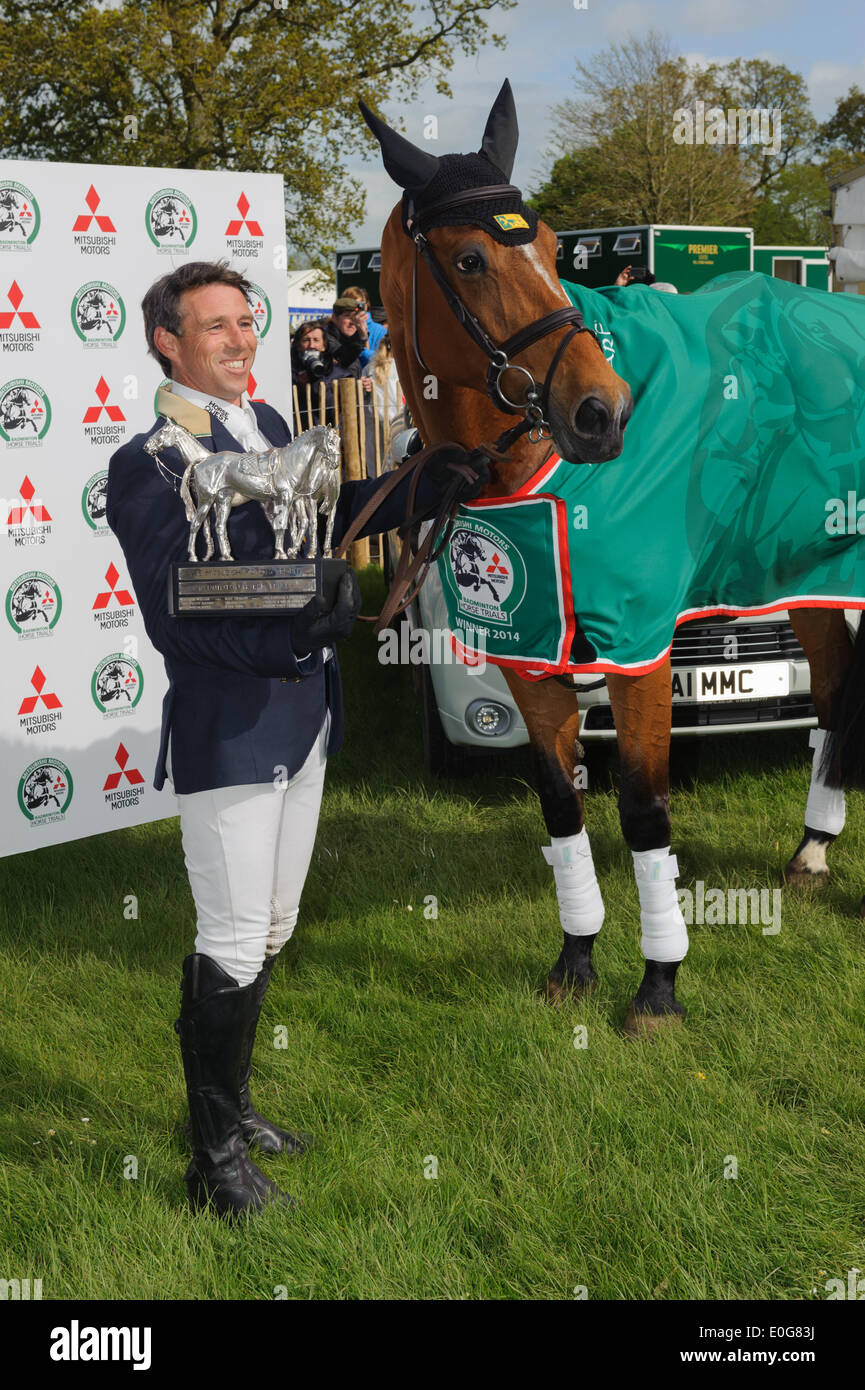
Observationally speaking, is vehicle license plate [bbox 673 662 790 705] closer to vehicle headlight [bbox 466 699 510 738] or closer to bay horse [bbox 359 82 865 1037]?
vehicle headlight [bbox 466 699 510 738]

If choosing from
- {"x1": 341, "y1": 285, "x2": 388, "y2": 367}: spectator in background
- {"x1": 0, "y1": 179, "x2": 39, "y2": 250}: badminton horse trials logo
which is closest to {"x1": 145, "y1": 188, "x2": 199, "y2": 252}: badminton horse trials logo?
{"x1": 0, "y1": 179, "x2": 39, "y2": 250}: badminton horse trials logo

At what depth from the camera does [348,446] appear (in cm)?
1156

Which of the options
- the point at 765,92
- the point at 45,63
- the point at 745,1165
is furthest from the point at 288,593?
the point at 765,92

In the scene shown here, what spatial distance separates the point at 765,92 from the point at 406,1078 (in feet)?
158

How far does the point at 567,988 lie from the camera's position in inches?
150

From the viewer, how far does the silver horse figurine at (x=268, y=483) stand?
2.19 meters

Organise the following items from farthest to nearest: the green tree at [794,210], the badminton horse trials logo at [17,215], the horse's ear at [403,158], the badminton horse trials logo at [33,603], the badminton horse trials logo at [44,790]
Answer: the green tree at [794,210] → the badminton horse trials logo at [44,790] → the badminton horse trials logo at [33,603] → the badminton horse trials logo at [17,215] → the horse's ear at [403,158]

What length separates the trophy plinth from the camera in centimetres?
223

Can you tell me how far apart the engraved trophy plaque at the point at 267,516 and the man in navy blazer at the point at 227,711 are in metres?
0.06

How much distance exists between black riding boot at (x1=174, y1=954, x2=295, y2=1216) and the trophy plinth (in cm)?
90

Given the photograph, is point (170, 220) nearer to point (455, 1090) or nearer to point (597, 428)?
point (597, 428)

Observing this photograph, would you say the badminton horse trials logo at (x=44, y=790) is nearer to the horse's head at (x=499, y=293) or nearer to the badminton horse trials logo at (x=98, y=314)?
the badminton horse trials logo at (x=98, y=314)

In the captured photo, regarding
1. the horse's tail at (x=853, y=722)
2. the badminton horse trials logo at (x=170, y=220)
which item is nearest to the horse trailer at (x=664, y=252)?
the badminton horse trials logo at (x=170, y=220)
